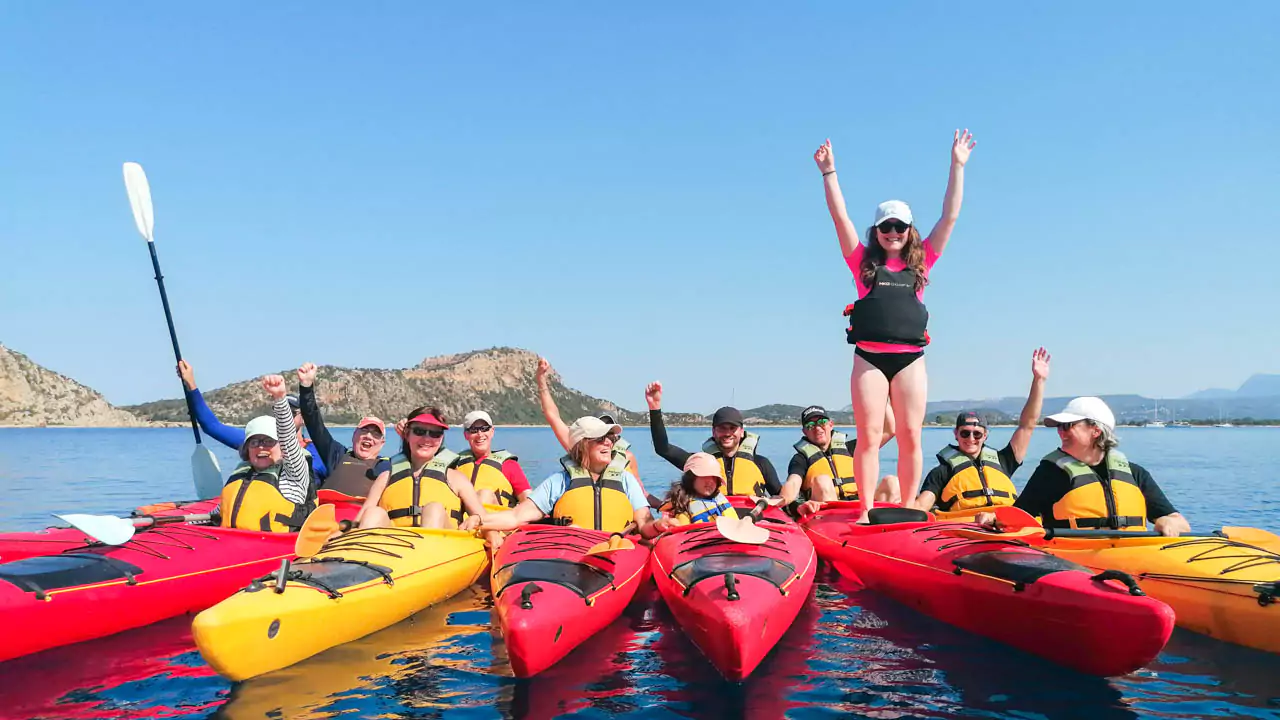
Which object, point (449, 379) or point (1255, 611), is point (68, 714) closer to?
point (1255, 611)

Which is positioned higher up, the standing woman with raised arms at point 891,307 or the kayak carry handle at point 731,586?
the standing woman with raised arms at point 891,307

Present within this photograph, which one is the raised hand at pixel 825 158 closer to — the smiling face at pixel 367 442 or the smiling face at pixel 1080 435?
the smiling face at pixel 1080 435

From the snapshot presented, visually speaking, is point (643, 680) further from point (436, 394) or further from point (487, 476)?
point (436, 394)

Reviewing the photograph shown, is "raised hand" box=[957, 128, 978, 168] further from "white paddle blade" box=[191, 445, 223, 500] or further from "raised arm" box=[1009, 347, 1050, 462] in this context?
"white paddle blade" box=[191, 445, 223, 500]

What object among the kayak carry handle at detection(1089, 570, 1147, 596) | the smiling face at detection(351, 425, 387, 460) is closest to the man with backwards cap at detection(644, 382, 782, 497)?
the smiling face at detection(351, 425, 387, 460)

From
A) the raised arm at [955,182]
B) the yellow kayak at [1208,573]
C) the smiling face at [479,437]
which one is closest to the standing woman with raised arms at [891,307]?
the raised arm at [955,182]

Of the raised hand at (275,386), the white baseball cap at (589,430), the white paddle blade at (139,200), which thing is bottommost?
the white baseball cap at (589,430)

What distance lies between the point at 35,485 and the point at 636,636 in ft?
84.6

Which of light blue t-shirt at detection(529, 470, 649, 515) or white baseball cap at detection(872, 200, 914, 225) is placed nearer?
white baseball cap at detection(872, 200, 914, 225)

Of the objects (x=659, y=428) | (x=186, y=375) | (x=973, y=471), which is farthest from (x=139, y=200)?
(x=973, y=471)

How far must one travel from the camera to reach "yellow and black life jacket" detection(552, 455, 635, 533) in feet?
24.3

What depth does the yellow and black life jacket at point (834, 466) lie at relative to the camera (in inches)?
401

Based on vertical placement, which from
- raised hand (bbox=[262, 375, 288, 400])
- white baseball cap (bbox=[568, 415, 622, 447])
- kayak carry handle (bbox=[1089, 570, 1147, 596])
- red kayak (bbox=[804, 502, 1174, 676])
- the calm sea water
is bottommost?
the calm sea water

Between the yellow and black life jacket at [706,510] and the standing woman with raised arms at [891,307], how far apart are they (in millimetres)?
1241
